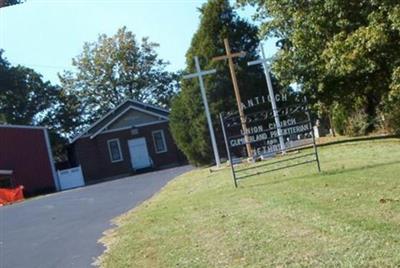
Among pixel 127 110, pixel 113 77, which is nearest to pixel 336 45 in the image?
pixel 127 110

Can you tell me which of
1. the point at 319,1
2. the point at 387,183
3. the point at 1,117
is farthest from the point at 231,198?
the point at 1,117

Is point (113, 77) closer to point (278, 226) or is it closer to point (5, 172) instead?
point (5, 172)

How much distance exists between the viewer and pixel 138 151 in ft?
144

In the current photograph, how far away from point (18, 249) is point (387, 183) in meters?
6.61

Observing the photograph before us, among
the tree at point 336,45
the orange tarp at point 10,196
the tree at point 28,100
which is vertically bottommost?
the orange tarp at point 10,196

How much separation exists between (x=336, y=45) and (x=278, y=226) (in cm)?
1276

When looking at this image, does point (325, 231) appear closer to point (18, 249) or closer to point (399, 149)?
point (18, 249)

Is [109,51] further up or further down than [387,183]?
further up

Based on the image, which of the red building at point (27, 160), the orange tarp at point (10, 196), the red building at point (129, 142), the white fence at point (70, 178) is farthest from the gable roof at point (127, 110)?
the orange tarp at point (10, 196)

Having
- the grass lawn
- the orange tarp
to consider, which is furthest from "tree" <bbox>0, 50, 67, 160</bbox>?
the grass lawn

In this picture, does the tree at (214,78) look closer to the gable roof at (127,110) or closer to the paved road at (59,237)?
the paved road at (59,237)

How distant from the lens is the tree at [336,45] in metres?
18.7

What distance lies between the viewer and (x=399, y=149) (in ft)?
57.4

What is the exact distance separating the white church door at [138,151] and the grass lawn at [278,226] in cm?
2986
